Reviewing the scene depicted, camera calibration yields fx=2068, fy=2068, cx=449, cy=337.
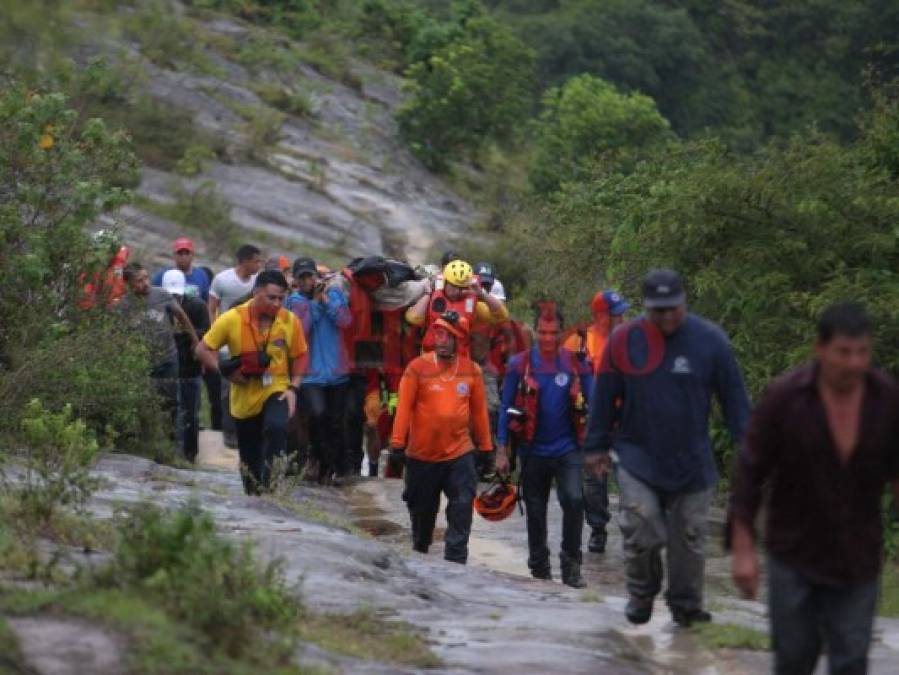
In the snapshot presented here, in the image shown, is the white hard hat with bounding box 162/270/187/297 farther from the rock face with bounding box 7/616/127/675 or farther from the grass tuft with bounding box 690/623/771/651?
Result: the rock face with bounding box 7/616/127/675

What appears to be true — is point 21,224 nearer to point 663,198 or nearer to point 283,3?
point 663,198

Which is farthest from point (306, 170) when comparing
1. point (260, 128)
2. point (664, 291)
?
point (664, 291)

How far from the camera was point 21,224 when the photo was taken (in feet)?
51.2

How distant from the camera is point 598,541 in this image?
14938mm

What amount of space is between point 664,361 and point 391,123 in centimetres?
3003

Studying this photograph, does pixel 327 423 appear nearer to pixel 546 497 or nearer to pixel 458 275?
pixel 458 275

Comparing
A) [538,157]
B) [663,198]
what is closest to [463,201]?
[538,157]

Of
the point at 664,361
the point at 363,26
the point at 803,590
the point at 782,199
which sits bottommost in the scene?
the point at 803,590

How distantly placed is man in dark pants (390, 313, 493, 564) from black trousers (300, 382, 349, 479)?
421 cm

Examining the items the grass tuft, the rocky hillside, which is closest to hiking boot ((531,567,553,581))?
the grass tuft

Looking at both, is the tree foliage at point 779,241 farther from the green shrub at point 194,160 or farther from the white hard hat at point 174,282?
the green shrub at point 194,160

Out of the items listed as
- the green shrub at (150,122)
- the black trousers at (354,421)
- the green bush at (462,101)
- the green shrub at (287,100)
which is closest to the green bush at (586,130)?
the green bush at (462,101)

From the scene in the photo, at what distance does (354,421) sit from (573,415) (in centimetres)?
531

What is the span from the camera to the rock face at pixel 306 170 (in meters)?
31.2
